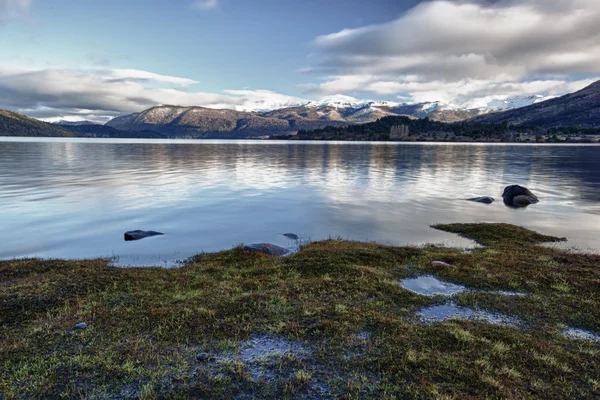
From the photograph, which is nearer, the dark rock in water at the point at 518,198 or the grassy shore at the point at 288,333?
the grassy shore at the point at 288,333

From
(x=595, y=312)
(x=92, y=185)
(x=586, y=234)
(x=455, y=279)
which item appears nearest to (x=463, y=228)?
(x=586, y=234)

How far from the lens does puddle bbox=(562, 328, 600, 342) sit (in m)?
13.5

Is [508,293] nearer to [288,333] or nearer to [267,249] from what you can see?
[288,333]

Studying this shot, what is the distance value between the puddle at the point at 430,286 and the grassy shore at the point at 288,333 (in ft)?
1.91

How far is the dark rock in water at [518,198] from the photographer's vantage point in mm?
48125

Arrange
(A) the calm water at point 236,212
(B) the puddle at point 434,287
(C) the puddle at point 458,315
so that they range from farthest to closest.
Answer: (A) the calm water at point 236,212
(B) the puddle at point 434,287
(C) the puddle at point 458,315

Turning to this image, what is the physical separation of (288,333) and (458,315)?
24.7 ft

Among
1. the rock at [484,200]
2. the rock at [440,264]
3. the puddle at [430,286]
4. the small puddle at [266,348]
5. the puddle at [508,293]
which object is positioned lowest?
the puddle at [430,286]

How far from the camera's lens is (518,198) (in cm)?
4853

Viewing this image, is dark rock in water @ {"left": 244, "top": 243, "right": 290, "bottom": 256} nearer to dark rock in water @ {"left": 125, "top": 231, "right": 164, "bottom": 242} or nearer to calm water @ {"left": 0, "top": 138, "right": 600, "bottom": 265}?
calm water @ {"left": 0, "top": 138, "right": 600, "bottom": 265}

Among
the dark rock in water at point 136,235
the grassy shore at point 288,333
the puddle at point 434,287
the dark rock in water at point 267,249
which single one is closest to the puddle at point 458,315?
the grassy shore at point 288,333

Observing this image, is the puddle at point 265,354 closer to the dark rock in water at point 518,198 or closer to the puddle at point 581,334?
the puddle at point 581,334

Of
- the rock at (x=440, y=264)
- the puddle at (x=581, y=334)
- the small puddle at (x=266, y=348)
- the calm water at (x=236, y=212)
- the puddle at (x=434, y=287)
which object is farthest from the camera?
the calm water at (x=236, y=212)

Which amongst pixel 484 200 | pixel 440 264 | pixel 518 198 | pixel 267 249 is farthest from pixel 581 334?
pixel 484 200
